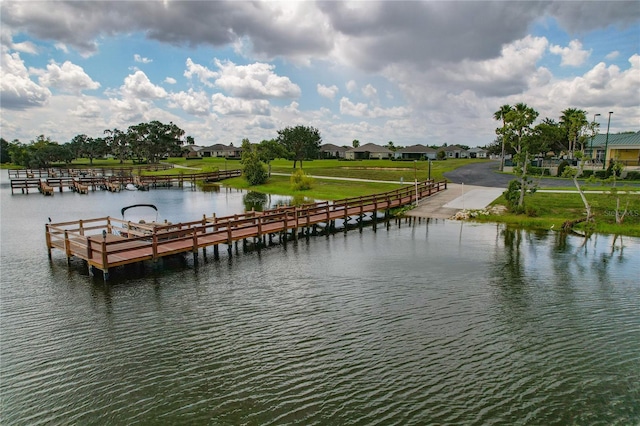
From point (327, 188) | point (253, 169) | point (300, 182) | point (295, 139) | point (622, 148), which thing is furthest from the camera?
point (295, 139)

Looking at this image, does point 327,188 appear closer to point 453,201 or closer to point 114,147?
point 453,201

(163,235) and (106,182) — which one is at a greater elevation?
(163,235)

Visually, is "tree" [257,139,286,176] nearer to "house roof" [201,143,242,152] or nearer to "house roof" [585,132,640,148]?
"house roof" [585,132,640,148]

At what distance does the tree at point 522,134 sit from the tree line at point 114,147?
110m

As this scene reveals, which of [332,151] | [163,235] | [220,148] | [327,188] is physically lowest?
[327,188]

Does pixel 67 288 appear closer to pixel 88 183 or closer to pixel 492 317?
pixel 492 317

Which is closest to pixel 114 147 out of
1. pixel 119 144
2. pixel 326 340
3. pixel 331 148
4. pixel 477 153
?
pixel 119 144

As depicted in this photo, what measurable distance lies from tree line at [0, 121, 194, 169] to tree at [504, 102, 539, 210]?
362 feet

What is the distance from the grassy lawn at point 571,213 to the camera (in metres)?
28.4

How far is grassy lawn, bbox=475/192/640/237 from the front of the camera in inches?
1118

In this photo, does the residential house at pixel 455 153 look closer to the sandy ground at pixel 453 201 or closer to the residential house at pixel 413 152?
the residential house at pixel 413 152

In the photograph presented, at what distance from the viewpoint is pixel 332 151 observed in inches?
5295

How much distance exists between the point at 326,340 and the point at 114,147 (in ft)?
474

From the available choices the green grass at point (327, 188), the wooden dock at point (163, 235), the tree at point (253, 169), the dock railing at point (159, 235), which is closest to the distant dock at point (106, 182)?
the green grass at point (327, 188)
